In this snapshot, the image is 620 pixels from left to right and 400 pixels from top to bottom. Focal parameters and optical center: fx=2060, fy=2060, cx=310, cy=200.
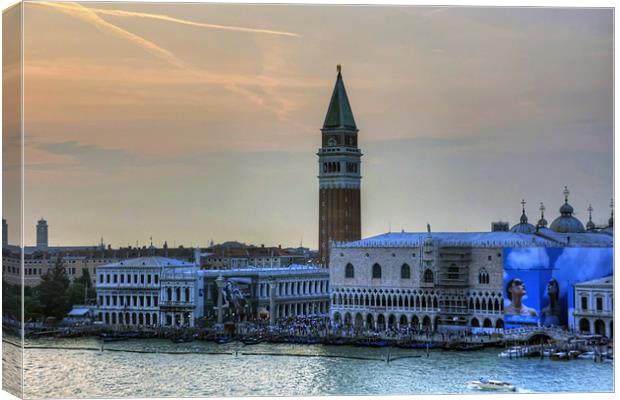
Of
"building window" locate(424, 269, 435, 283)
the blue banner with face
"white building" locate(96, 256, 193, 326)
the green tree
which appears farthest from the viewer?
"white building" locate(96, 256, 193, 326)

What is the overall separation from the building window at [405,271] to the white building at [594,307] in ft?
12.5

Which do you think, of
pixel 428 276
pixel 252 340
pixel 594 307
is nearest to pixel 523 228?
pixel 428 276

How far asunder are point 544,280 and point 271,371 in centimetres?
470

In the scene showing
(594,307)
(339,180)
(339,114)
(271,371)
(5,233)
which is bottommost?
(271,371)

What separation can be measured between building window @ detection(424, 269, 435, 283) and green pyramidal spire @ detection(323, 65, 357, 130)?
2.71 m

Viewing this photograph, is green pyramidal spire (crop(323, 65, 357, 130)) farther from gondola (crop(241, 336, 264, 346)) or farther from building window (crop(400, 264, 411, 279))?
gondola (crop(241, 336, 264, 346))

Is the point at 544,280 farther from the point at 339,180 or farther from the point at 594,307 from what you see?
the point at 339,180

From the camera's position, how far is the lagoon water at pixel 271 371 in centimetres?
2395

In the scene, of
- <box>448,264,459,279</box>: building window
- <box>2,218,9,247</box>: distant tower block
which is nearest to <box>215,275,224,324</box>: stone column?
<box>448,264,459,279</box>: building window

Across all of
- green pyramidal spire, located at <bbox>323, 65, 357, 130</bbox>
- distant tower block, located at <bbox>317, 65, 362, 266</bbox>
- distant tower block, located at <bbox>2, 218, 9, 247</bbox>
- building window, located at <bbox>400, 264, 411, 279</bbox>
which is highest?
green pyramidal spire, located at <bbox>323, 65, 357, 130</bbox>

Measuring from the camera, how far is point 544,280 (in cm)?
2855

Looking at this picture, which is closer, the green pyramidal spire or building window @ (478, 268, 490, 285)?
building window @ (478, 268, 490, 285)

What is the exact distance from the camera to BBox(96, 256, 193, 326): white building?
109ft

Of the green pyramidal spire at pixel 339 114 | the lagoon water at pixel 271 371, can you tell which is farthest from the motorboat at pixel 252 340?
the green pyramidal spire at pixel 339 114
